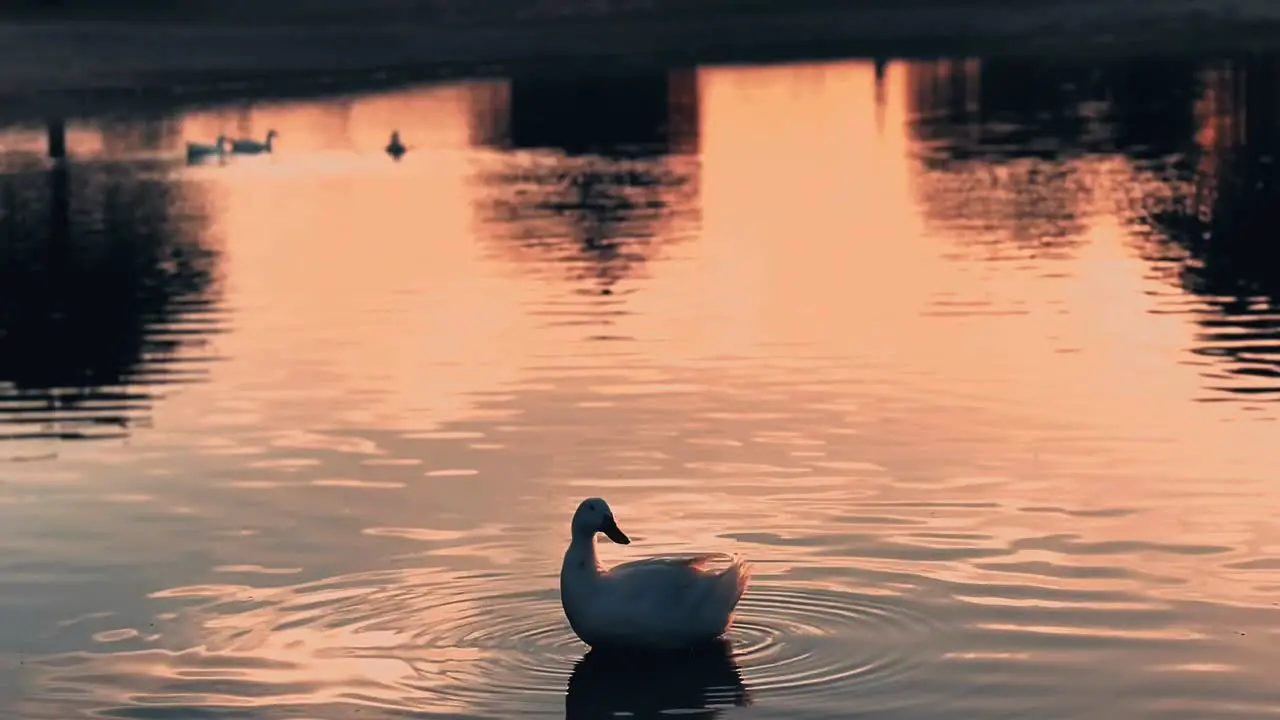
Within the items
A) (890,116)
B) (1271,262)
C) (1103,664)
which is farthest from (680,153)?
(1103,664)

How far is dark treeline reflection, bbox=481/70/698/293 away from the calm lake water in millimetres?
285

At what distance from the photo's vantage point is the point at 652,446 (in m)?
20.5

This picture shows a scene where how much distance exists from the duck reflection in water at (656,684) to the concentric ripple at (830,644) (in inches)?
5.7

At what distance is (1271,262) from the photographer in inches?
1316

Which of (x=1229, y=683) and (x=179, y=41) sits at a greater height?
(x=179, y=41)

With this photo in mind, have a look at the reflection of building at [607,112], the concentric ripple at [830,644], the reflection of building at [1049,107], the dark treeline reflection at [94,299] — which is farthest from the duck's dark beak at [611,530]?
the reflection of building at [607,112]

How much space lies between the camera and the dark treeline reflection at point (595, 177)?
36062 millimetres

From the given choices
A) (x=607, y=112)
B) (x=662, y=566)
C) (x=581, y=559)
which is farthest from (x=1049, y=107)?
(x=581, y=559)

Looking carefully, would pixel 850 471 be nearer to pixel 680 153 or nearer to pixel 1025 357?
pixel 1025 357

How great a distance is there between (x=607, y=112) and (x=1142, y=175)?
26.8m

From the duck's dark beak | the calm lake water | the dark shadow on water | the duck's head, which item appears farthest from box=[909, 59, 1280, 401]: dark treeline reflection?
the duck's head

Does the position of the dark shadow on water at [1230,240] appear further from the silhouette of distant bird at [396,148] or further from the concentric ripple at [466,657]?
the silhouette of distant bird at [396,148]

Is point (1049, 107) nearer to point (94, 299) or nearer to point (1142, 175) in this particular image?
point (1142, 175)

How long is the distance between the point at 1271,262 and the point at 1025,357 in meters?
9.88
